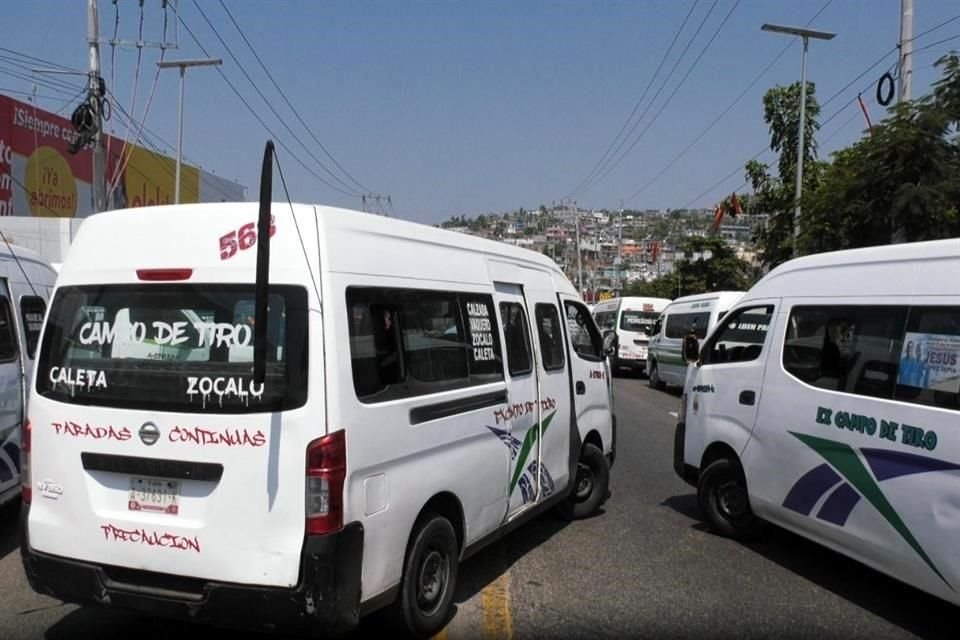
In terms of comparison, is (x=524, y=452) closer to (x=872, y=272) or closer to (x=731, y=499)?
(x=731, y=499)

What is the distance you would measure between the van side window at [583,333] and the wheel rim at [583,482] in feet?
3.25

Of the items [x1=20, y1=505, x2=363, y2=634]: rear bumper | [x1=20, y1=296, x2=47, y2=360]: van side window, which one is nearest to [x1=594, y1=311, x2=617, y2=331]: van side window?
[x1=20, y1=296, x2=47, y2=360]: van side window

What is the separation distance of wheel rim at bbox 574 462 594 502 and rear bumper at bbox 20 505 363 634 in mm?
3933

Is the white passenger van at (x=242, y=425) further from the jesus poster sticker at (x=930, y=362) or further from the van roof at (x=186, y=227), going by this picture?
the jesus poster sticker at (x=930, y=362)

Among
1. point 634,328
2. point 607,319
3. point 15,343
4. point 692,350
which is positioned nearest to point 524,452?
point 692,350

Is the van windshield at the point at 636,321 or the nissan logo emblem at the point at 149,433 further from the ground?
the van windshield at the point at 636,321

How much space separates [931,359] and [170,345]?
4.26 m

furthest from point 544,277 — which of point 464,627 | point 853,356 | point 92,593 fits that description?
point 92,593

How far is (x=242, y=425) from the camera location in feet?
12.8

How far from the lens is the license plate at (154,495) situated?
4004 mm

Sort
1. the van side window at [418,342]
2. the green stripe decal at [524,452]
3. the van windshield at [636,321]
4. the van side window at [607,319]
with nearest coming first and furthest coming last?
1. the van side window at [418,342]
2. the green stripe decal at [524,452]
3. the van windshield at [636,321]
4. the van side window at [607,319]

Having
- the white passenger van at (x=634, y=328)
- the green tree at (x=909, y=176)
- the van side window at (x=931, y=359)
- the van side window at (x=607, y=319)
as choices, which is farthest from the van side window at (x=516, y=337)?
the van side window at (x=607, y=319)

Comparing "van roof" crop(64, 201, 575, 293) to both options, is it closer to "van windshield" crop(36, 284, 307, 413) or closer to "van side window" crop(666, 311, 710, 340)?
"van windshield" crop(36, 284, 307, 413)

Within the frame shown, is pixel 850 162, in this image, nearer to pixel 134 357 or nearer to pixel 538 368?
pixel 538 368
